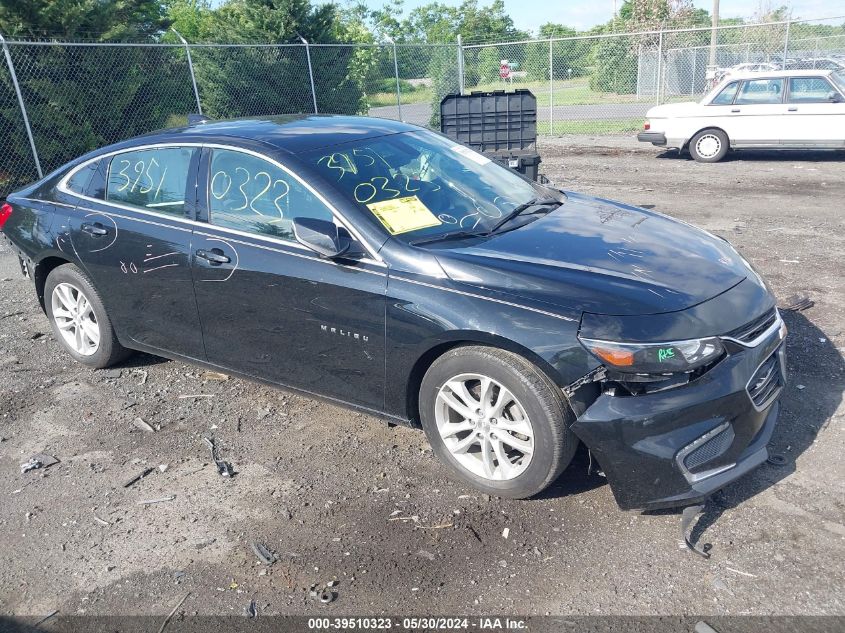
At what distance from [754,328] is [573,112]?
21.6m

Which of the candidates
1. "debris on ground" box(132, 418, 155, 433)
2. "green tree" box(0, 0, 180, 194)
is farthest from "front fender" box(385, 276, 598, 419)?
"green tree" box(0, 0, 180, 194)

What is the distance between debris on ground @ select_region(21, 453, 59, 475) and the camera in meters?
4.07

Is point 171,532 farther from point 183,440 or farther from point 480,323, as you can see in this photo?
point 480,323

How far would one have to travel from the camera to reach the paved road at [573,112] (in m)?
21.1

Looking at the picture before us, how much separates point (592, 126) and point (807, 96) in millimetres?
8227

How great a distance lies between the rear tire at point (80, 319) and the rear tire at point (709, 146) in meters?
11.8

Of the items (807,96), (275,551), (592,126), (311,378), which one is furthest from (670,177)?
(275,551)

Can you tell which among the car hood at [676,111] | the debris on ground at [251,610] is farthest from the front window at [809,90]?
the debris on ground at [251,610]

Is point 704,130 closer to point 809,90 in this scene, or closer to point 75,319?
point 809,90

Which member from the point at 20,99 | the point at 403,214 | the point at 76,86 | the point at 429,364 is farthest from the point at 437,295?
the point at 76,86

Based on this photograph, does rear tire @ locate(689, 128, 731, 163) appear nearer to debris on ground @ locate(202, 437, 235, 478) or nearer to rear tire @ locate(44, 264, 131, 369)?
rear tire @ locate(44, 264, 131, 369)

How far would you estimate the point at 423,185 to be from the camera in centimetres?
411

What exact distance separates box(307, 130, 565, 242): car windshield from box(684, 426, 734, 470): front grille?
5.11ft

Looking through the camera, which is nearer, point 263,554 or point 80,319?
point 263,554
